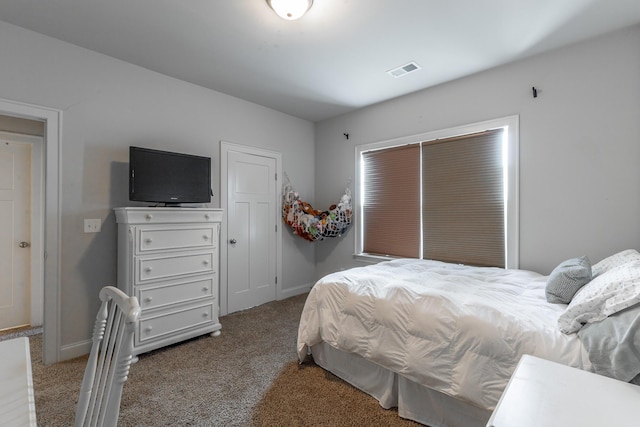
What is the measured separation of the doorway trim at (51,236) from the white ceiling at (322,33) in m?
0.78

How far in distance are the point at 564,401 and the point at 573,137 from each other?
2411 mm

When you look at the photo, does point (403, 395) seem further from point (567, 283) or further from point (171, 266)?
point (171, 266)

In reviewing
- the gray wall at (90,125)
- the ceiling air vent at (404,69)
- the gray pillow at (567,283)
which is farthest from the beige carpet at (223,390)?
the ceiling air vent at (404,69)

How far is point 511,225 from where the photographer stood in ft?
8.94

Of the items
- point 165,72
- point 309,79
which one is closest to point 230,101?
point 165,72

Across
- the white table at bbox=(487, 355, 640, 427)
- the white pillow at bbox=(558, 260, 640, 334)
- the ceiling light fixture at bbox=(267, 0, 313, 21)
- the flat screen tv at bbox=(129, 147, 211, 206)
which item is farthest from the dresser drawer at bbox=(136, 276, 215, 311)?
the white pillow at bbox=(558, 260, 640, 334)

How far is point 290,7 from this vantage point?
1.88 metres

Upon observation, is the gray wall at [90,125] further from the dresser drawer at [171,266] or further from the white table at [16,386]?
the white table at [16,386]

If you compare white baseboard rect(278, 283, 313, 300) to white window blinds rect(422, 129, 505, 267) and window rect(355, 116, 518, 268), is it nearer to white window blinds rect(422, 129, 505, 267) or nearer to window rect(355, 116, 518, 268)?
window rect(355, 116, 518, 268)

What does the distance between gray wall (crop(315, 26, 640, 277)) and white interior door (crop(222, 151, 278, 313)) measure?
2319mm

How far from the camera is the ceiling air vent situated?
2.75m

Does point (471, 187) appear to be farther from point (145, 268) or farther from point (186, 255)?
point (145, 268)

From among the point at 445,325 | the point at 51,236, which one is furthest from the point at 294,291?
the point at 445,325

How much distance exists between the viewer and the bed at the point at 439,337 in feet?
4.43
